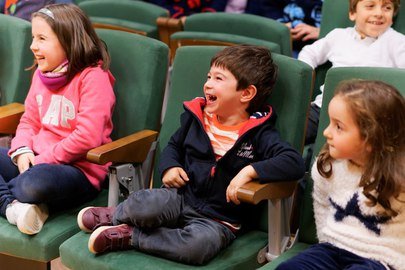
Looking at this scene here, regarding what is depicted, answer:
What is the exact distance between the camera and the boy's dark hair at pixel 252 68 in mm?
2318

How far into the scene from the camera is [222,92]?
232 cm

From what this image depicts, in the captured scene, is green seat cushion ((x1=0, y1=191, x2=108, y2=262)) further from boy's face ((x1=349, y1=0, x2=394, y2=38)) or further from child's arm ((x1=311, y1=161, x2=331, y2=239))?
boy's face ((x1=349, y1=0, x2=394, y2=38))

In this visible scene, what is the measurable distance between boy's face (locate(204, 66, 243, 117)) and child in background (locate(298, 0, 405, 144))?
2.12 ft

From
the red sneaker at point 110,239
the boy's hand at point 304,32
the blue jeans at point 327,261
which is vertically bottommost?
the red sneaker at point 110,239

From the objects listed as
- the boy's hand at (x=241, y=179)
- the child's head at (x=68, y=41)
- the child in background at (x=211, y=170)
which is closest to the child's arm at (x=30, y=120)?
the child's head at (x=68, y=41)

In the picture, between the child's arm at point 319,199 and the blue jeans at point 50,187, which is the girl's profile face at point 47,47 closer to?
the blue jeans at point 50,187

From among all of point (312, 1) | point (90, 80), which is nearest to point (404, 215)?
point (90, 80)

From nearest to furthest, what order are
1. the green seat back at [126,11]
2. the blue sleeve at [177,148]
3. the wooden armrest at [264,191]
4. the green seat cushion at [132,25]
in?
the wooden armrest at [264,191], the blue sleeve at [177,148], the green seat cushion at [132,25], the green seat back at [126,11]

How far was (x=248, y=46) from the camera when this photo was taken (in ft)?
7.79

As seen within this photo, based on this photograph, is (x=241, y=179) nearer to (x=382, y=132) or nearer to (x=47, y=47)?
(x=382, y=132)

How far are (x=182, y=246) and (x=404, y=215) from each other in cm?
59

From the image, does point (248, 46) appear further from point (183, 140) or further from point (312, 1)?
point (312, 1)

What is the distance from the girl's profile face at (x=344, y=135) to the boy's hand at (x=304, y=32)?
1.83 metres

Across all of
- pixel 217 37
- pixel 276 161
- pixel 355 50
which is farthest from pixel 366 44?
pixel 276 161
